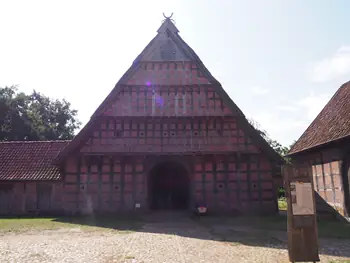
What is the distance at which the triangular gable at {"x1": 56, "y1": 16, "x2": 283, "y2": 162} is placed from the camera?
1571 cm

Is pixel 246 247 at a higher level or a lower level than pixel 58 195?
lower

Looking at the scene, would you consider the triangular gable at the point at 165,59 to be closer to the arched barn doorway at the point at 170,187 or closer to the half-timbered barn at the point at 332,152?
the half-timbered barn at the point at 332,152

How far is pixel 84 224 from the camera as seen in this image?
42.5 ft

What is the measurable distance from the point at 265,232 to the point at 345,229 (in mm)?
2949

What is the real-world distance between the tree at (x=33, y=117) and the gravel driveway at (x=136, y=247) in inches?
1189

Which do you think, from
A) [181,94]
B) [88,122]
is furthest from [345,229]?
[88,122]

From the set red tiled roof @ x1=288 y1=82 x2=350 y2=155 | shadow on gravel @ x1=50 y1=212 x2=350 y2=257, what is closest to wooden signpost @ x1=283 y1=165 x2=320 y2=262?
shadow on gravel @ x1=50 y1=212 x2=350 y2=257

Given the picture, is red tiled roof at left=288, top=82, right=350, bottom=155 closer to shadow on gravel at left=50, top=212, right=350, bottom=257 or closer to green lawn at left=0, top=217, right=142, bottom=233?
shadow on gravel at left=50, top=212, right=350, bottom=257

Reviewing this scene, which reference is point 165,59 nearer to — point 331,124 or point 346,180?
point 331,124

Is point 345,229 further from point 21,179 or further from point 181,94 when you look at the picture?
point 21,179

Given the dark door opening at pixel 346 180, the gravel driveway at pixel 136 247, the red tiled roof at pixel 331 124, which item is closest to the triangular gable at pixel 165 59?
the red tiled roof at pixel 331 124

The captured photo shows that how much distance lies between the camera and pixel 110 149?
15906 mm

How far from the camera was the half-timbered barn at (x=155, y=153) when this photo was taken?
15.7 m

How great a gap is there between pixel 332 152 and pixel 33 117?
124 ft
